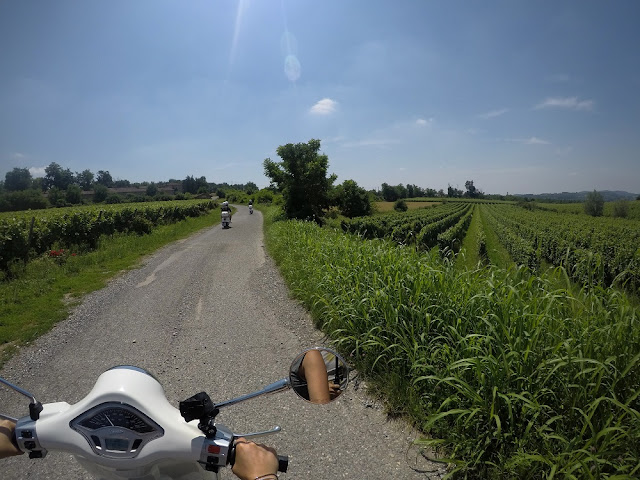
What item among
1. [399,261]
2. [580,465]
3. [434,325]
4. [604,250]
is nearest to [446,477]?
[580,465]

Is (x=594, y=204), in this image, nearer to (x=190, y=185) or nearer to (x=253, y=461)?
(x=253, y=461)

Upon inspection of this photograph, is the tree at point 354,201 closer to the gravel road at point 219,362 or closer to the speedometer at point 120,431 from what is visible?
the gravel road at point 219,362

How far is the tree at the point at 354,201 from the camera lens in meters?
42.7

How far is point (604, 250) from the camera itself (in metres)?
15.0

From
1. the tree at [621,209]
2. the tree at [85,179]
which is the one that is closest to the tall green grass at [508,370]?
the tree at [621,209]

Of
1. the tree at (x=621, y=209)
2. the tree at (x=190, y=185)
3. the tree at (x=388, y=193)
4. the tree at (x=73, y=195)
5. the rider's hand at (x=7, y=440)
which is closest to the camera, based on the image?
the rider's hand at (x=7, y=440)

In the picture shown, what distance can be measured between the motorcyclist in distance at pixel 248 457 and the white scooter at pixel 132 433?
0.02m

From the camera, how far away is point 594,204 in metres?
61.4

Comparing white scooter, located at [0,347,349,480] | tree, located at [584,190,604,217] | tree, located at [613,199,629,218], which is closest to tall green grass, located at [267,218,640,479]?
white scooter, located at [0,347,349,480]

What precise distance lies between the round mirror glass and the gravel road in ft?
4.83

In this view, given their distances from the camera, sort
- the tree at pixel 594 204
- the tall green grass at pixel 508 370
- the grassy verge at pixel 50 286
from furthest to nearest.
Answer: the tree at pixel 594 204 < the grassy verge at pixel 50 286 < the tall green grass at pixel 508 370

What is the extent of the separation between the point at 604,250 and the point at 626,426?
16801 millimetres

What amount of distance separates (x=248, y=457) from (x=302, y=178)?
2717 centimetres

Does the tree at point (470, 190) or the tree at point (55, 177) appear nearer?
the tree at point (55, 177)
